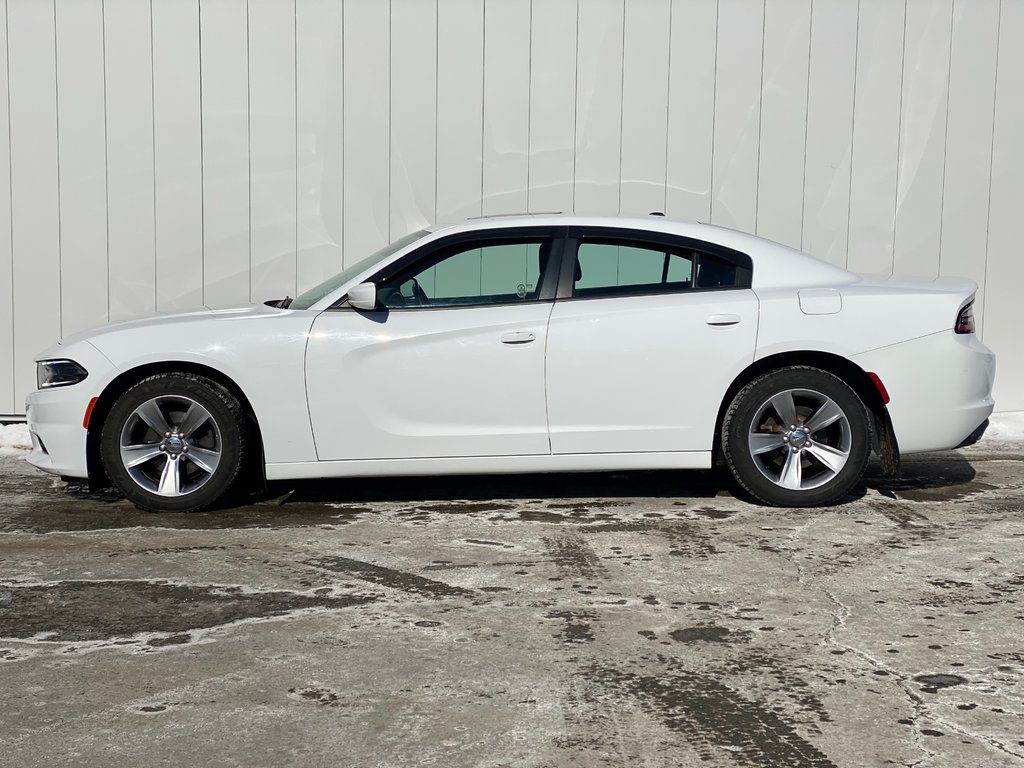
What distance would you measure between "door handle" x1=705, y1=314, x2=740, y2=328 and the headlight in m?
3.20

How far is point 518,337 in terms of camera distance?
6.60 meters

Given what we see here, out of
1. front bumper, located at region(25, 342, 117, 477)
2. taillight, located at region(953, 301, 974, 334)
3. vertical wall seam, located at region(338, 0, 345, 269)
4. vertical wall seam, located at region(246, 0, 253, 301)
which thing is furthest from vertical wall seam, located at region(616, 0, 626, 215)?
front bumper, located at region(25, 342, 117, 477)

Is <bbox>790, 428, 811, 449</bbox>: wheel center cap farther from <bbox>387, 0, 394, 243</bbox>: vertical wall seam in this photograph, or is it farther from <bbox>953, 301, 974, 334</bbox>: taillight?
<bbox>387, 0, 394, 243</bbox>: vertical wall seam

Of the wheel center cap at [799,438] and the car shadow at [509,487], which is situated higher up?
the wheel center cap at [799,438]

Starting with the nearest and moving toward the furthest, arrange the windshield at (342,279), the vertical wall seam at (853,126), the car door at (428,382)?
the car door at (428,382) → the windshield at (342,279) → the vertical wall seam at (853,126)

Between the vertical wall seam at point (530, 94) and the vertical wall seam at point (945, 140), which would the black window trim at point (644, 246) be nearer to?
the vertical wall seam at point (530, 94)

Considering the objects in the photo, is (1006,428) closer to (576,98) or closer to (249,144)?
(576,98)

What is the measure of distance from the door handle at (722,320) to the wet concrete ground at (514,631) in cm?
98

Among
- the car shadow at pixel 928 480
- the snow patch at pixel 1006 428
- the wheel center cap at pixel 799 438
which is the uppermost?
the wheel center cap at pixel 799 438

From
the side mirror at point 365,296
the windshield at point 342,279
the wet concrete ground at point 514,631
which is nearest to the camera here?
the wet concrete ground at point 514,631

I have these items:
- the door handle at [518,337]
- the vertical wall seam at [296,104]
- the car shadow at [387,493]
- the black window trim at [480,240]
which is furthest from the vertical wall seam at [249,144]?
the door handle at [518,337]

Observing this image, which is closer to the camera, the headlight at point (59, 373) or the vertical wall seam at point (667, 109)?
the headlight at point (59, 373)

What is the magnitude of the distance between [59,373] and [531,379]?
245 centimetres

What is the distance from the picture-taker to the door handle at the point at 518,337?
660cm
